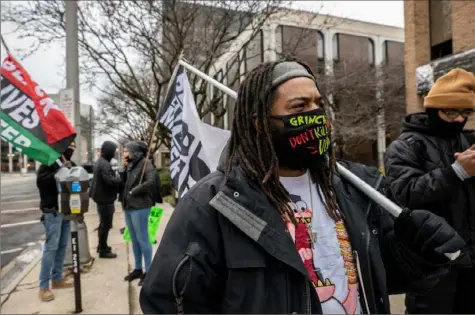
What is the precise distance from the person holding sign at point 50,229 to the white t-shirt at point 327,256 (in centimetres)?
389

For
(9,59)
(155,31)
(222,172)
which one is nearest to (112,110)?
(155,31)

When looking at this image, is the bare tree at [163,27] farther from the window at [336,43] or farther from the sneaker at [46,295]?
the window at [336,43]

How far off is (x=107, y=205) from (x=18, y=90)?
3095 millimetres

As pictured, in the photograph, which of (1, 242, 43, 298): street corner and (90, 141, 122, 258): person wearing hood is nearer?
(1, 242, 43, 298): street corner

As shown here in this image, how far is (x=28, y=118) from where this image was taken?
394 cm

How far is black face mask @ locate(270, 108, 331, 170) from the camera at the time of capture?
143cm

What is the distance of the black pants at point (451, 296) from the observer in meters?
2.30

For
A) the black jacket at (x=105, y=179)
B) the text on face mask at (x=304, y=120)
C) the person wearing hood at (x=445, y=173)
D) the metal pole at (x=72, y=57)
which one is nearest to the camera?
the text on face mask at (x=304, y=120)

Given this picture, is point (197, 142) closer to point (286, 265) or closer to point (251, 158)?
point (251, 158)

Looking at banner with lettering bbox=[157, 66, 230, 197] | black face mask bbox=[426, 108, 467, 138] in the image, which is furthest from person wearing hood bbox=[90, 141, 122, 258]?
black face mask bbox=[426, 108, 467, 138]

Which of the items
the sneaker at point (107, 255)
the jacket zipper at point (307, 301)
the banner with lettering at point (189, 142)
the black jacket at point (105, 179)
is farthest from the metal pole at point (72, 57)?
the jacket zipper at point (307, 301)

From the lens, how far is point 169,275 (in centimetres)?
123

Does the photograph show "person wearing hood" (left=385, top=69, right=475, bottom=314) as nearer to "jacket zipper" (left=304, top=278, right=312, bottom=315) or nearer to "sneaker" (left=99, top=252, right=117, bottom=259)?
"jacket zipper" (left=304, top=278, right=312, bottom=315)

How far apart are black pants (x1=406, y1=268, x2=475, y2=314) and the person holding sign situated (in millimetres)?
3893
